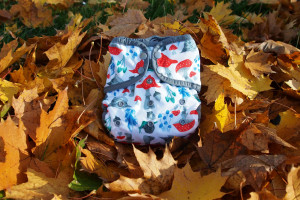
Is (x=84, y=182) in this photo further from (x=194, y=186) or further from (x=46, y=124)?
(x=194, y=186)

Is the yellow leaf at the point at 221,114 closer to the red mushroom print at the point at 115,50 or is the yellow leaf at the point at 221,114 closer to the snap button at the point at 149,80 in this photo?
the snap button at the point at 149,80

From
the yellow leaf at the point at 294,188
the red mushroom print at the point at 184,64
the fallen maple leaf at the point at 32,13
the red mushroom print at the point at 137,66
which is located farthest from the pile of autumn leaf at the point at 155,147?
the fallen maple leaf at the point at 32,13

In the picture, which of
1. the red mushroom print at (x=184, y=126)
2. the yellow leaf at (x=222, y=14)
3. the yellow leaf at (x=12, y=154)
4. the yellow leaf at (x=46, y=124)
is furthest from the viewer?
the yellow leaf at (x=222, y=14)

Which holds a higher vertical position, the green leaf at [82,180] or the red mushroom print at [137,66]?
the red mushroom print at [137,66]

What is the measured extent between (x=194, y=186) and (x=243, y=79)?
0.75 metres

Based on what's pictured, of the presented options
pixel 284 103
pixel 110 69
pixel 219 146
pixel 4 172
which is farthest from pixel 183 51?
pixel 4 172

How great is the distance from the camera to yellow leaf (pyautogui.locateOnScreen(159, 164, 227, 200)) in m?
1.13

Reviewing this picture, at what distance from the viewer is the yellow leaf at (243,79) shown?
1619mm

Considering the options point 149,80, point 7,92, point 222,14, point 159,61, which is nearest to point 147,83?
point 149,80

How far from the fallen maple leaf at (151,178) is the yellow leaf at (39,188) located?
234 millimetres

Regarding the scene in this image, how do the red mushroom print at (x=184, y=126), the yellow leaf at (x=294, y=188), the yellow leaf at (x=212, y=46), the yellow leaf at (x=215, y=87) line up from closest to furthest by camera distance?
1. the yellow leaf at (x=294, y=188)
2. the red mushroom print at (x=184, y=126)
3. the yellow leaf at (x=215, y=87)
4. the yellow leaf at (x=212, y=46)

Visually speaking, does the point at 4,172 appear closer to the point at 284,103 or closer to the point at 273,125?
the point at 273,125

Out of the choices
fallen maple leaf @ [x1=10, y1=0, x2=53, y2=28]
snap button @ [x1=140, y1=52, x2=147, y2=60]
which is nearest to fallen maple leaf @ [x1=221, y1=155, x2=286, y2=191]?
snap button @ [x1=140, y1=52, x2=147, y2=60]

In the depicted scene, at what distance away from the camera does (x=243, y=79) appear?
168 cm
